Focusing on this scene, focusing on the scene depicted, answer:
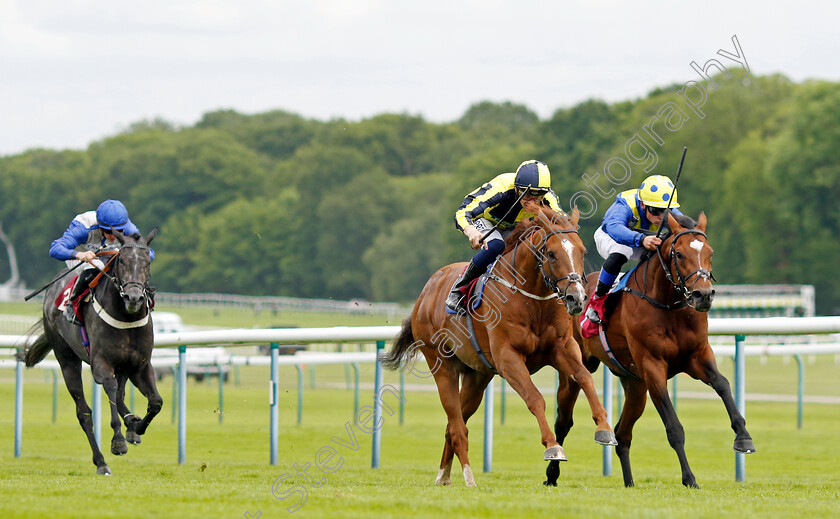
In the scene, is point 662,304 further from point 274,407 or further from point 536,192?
point 274,407

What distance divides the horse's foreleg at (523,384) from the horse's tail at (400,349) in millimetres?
1498

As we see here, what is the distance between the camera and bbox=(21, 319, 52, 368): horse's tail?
9.84 meters

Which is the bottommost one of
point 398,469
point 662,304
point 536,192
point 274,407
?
point 398,469

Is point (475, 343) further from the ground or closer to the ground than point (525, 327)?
closer to the ground

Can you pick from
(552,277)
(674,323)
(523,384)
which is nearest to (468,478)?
(523,384)

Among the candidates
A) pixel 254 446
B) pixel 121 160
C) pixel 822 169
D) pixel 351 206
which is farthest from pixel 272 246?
pixel 254 446

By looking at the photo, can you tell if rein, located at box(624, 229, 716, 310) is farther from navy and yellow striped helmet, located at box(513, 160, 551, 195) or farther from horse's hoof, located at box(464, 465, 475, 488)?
horse's hoof, located at box(464, 465, 475, 488)

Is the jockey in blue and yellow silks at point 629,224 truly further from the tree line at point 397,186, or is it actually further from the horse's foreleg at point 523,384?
the tree line at point 397,186

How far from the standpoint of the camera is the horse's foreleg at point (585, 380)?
6645 mm

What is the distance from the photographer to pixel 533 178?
7535mm

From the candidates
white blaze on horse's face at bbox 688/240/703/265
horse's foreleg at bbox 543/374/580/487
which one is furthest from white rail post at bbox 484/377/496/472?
white blaze on horse's face at bbox 688/240/703/265

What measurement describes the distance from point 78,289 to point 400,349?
7.89ft

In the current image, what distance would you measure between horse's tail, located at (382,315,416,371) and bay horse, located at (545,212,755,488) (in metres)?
1.53

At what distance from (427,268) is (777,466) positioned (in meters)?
50.2
